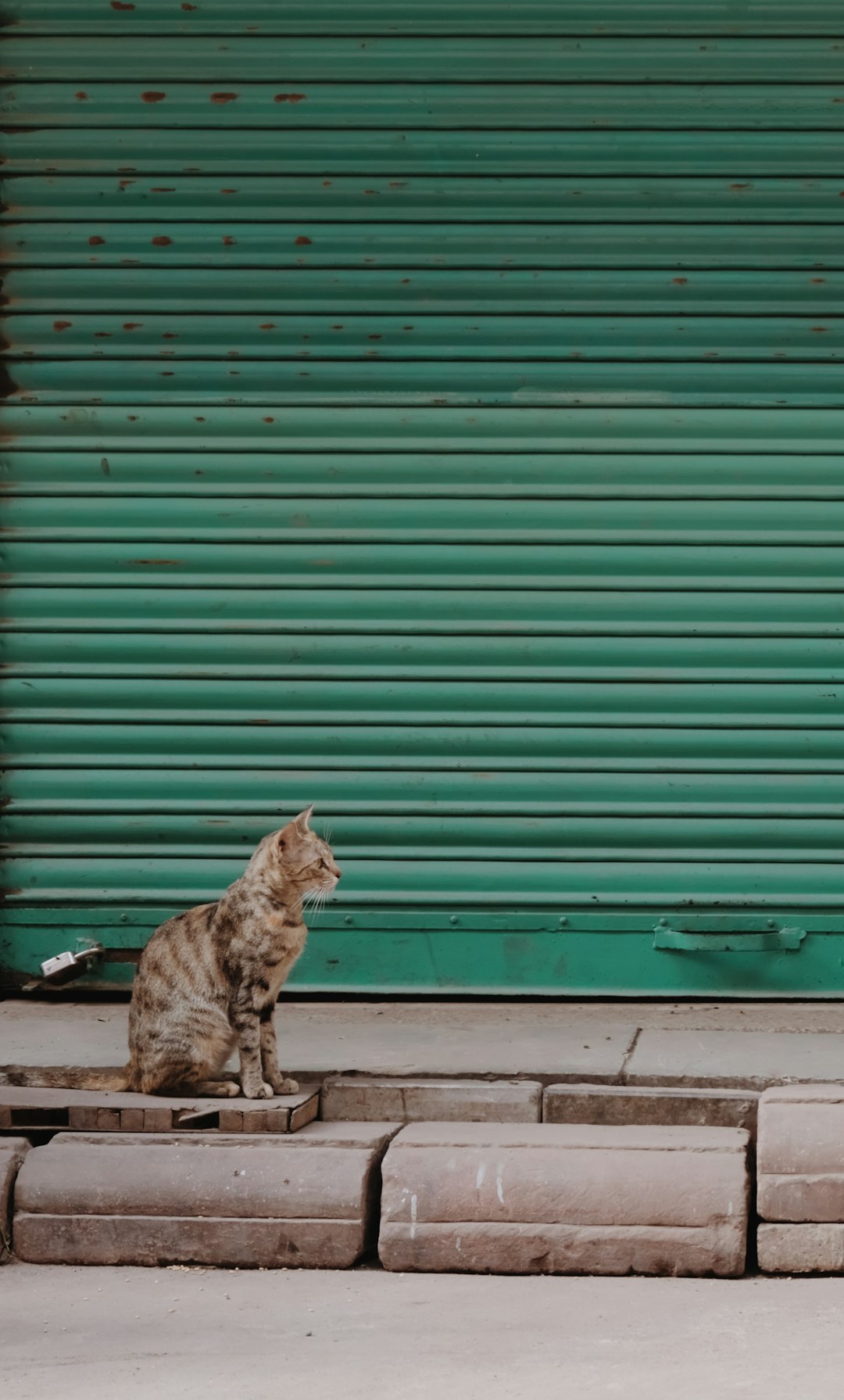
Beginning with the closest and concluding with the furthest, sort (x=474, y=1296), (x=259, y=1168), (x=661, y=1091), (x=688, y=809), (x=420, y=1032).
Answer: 1. (x=474, y=1296)
2. (x=259, y=1168)
3. (x=661, y=1091)
4. (x=420, y=1032)
5. (x=688, y=809)

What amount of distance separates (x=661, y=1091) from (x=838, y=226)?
3.34m

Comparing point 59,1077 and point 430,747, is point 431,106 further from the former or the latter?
point 59,1077

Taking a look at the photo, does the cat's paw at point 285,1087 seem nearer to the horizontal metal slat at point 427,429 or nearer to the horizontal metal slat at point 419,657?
the horizontal metal slat at point 419,657

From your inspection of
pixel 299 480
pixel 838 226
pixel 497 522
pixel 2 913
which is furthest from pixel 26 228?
pixel 838 226

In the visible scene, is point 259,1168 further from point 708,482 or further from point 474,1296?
point 708,482

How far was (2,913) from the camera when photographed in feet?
21.0

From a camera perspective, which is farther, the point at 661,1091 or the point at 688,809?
the point at 688,809

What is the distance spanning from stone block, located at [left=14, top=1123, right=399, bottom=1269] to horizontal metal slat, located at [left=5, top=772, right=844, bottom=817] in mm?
1914

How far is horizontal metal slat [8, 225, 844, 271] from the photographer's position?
6.32m

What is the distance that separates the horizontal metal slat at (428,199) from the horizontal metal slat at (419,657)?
5.11 feet

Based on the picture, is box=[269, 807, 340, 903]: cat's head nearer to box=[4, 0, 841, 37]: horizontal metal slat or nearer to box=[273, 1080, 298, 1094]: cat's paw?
box=[273, 1080, 298, 1094]: cat's paw

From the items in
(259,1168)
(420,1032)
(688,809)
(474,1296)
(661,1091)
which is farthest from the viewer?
(688,809)

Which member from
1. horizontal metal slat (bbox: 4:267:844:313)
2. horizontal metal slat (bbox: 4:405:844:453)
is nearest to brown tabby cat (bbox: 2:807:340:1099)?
horizontal metal slat (bbox: 4:405:844:453)

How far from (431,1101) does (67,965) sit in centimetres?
177
